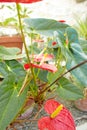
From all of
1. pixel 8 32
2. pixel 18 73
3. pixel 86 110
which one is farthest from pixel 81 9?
pixel 18 73

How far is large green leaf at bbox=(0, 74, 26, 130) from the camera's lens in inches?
33.5

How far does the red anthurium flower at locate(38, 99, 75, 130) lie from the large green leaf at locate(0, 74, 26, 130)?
0.29ft

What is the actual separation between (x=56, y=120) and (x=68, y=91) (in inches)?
5.0

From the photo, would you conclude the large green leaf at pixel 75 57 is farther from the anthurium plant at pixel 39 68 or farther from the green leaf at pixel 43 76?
the green leaf at pixel 43 76

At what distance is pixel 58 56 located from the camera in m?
1.09

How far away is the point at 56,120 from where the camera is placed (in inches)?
35.8

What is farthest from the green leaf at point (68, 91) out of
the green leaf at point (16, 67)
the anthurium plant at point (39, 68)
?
the green leaf at point (16, 67)

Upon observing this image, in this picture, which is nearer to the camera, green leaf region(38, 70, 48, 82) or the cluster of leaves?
the cluster of leaves

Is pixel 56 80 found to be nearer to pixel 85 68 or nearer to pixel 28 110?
pixel 85 68

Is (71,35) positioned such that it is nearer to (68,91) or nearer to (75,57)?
(75,57)

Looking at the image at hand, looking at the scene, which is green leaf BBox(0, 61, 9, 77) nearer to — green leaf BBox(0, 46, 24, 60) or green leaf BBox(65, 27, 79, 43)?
green leaf BBox(0, 46, 24, 60)

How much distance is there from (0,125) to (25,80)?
16cm

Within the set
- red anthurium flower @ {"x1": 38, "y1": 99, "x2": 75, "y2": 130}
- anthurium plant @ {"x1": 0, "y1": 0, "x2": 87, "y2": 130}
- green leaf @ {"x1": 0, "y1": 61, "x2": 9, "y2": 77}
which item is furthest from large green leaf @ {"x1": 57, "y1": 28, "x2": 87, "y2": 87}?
green leaf @ {"x1": 0, "y1": 61, "x2": 9, "y2": 77}

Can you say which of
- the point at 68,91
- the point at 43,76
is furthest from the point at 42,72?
the point at 68,91
